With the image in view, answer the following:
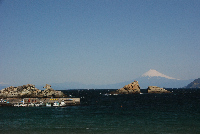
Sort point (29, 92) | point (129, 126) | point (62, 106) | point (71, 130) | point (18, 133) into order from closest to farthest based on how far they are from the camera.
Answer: point (18, 133), point (71, 130), point (129, 126), point (62, 106), point (29, 92)

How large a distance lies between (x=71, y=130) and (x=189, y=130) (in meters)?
23.7

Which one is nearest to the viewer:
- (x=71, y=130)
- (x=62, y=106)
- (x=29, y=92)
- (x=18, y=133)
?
(x=18, y=133)

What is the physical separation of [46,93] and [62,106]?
178 ft

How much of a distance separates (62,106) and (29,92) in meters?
51.8

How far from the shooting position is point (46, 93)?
153375 mm

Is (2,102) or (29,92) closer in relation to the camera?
(2,102)

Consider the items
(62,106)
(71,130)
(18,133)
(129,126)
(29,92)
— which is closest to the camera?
(18,133)

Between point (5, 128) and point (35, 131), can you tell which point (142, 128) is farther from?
point (5, 128)

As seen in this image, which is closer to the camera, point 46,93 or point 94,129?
point 94,129

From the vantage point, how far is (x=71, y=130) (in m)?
47.3

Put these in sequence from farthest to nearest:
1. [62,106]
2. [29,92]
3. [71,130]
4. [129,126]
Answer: [29,92] → [62,106] → [129,126] → [71,130]

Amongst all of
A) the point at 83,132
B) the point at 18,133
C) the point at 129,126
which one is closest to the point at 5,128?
the point at 18,133

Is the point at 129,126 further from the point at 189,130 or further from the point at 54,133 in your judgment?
the point at 54,133

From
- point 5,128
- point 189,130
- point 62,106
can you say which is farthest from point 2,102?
point 189,130
